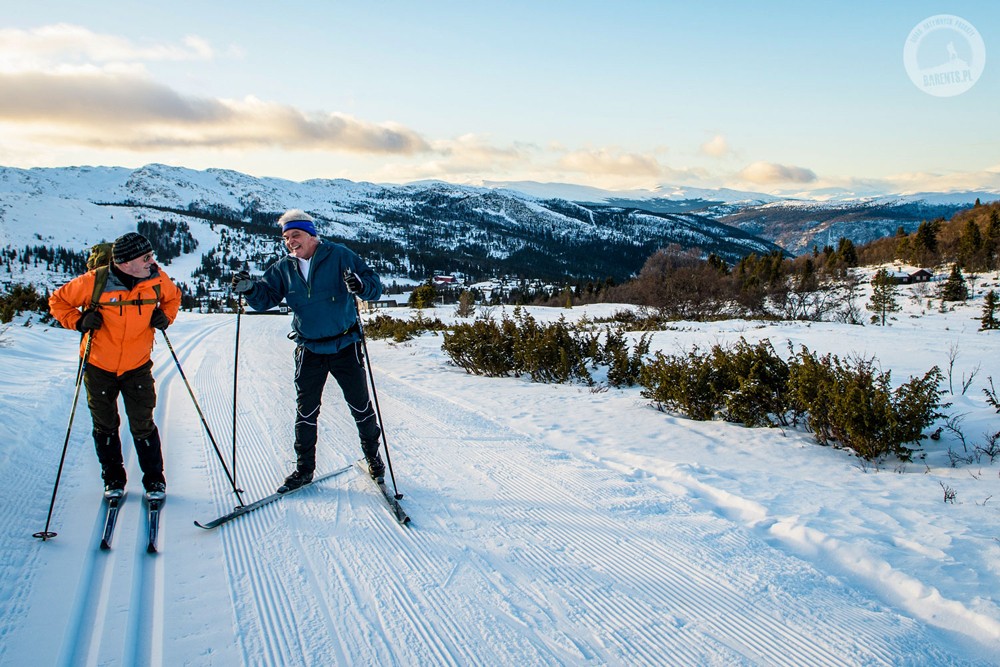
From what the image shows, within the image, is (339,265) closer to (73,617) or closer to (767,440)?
(73,617)

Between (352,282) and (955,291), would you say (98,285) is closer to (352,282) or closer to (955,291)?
(352,282)

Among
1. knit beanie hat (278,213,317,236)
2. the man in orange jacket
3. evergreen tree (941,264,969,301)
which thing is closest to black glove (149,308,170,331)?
the man in orange jacket

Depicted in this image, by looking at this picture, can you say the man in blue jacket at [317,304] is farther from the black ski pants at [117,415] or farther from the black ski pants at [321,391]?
the black ski pants at [117,415]

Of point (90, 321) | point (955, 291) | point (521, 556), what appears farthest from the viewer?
point (955, 291)

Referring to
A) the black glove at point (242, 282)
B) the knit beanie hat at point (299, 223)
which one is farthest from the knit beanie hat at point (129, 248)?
the knit beanie hat at point (299, 223)

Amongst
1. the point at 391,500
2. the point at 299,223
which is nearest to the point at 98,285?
the point at 299,223

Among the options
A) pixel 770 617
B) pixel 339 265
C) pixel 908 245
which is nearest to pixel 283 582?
pixel 339 265

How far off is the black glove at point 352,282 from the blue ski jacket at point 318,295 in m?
0.07

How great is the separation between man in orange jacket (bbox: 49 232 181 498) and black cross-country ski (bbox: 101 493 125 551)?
5 centimetres

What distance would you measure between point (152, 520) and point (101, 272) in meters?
1.75

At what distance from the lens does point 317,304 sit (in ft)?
12.9

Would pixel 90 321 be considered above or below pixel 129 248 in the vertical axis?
below

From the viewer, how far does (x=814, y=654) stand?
7.98 feet

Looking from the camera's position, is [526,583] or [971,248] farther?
[971,248]
